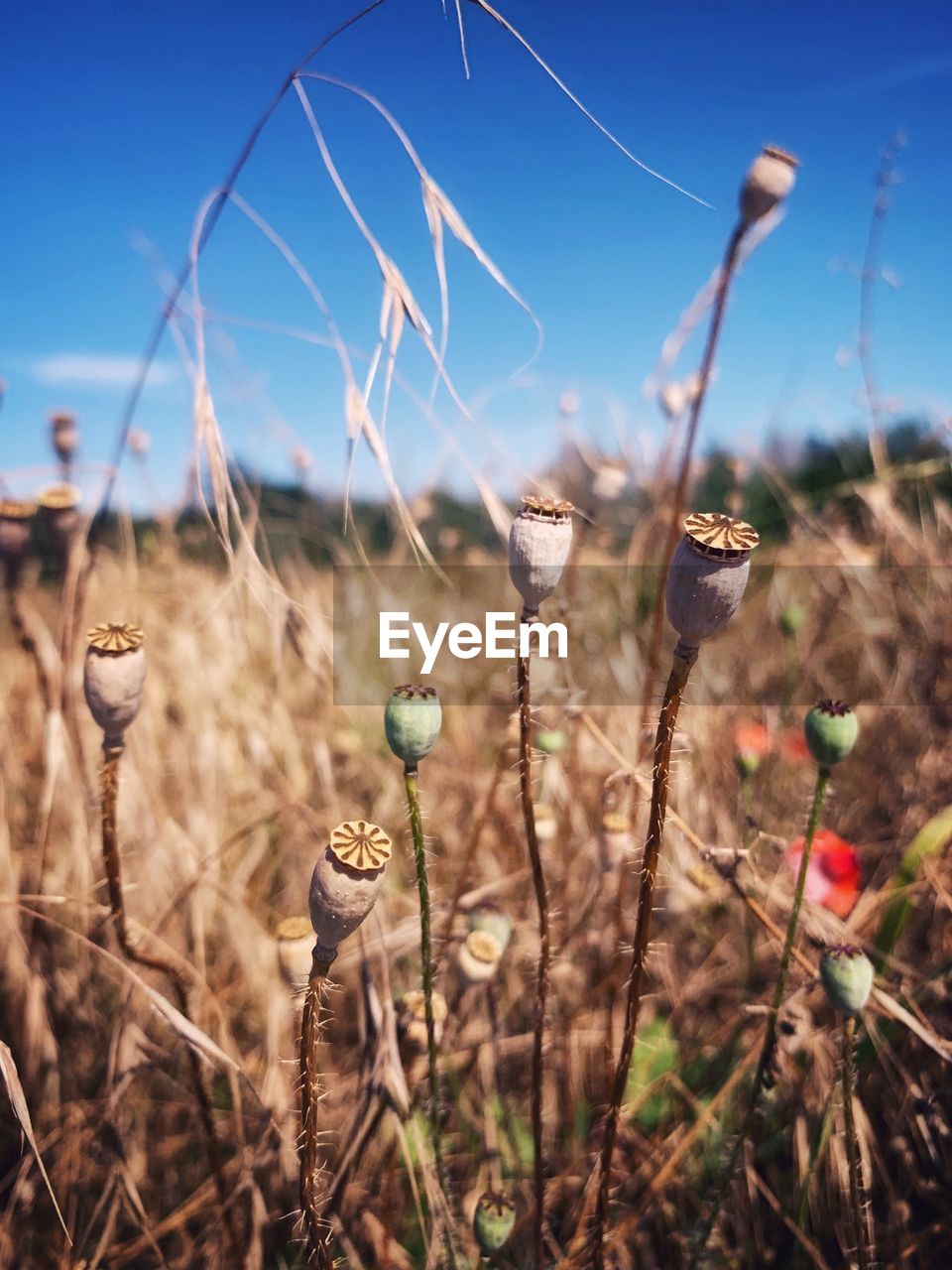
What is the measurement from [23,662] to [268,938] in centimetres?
140

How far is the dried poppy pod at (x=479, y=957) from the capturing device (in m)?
0.97

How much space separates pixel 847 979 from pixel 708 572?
1.37ft

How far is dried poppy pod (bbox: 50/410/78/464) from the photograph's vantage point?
1.54m

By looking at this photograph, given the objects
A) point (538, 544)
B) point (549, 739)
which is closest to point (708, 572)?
point (538, 544)

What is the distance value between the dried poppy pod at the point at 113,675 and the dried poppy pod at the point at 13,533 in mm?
415

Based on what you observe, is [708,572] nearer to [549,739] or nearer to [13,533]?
[549,739]

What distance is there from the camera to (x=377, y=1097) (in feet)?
3.19

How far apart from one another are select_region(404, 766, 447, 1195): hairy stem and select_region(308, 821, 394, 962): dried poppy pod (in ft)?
0.16

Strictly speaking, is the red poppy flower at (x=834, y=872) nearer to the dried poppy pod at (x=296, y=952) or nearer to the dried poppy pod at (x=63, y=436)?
the dried poppy pod at (x=296, y=952)

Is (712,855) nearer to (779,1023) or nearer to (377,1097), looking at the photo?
(779,1023)

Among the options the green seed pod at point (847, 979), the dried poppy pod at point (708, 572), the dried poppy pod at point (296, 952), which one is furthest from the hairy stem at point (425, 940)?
the green seed pod at point (847, 979)

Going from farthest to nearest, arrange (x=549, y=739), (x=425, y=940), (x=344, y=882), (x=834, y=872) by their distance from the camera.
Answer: (x=834, y=872) → (x=549, y=739) → (x=425, y=940) → (x=344, y=882)

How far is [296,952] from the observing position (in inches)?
33.8

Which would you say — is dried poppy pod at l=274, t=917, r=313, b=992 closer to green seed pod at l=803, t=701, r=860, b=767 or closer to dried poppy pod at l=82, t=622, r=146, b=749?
dried poppy pod at l=82, t=622, r=146, b=749
